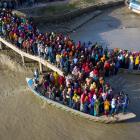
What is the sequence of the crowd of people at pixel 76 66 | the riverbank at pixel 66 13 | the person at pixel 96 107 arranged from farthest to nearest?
the riverbank at pixel 66 13
the crowd of people at pixel 76 66
the person at pixel 96 107

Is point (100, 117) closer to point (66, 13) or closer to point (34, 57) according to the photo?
point (34, 57)

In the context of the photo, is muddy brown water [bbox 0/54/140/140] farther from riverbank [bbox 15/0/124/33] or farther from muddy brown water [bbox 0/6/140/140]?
riverbank [bbox 15/0/124/33]

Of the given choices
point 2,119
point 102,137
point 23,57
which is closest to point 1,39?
point 23,57

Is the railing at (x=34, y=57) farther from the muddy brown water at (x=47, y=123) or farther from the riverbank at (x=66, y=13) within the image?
the riverbank at (x=66, y=13)

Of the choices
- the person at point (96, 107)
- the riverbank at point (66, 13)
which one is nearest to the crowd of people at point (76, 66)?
the person at point (96, 107)

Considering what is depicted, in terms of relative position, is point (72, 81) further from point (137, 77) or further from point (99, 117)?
point (137, 77)

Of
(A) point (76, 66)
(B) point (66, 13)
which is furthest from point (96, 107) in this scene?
(B) point (66, 13)

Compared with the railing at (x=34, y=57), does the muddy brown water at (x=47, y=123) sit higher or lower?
lower

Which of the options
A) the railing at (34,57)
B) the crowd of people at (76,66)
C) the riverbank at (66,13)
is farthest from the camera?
the riverbank at (66,13)

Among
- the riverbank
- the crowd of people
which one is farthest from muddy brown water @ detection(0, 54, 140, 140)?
the riverbank
